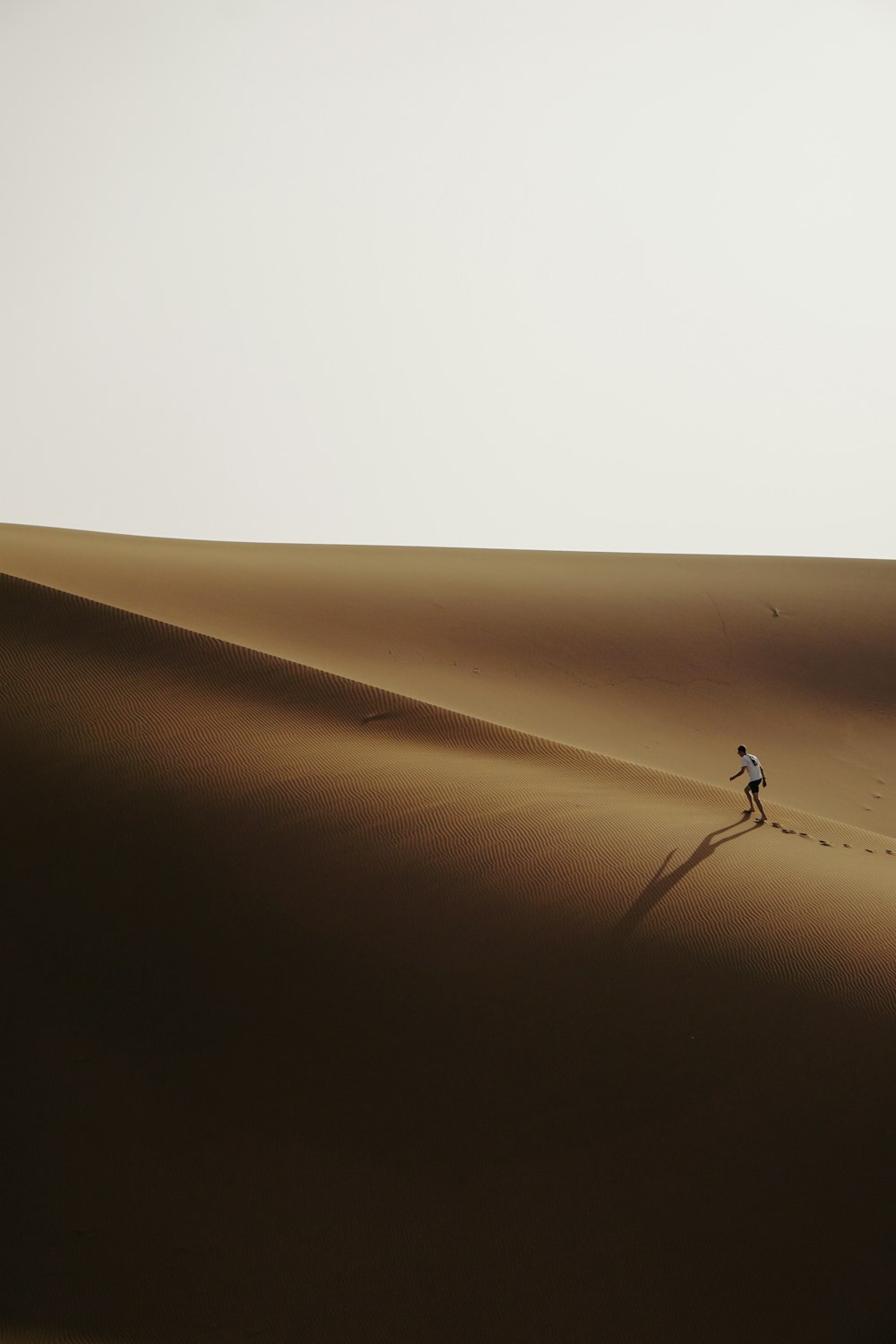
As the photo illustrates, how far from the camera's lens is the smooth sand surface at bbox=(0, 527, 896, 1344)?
14.4ft

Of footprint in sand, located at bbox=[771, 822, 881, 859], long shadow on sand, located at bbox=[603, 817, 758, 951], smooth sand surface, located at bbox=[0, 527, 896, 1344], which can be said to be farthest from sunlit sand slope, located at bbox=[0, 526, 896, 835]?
long shadow on sand, located at bbox=[603, 817, 758, 951]

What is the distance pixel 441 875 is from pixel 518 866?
18.3 inches

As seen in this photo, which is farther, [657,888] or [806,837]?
[806,837]

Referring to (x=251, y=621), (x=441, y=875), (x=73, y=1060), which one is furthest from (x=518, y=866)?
(x=251, y=621)

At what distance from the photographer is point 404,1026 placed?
5184mm

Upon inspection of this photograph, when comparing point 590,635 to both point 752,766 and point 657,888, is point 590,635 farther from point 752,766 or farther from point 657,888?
point 657,888

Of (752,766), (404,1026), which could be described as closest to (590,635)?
(752,766)

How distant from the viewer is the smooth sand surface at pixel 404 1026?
4391 millimetres

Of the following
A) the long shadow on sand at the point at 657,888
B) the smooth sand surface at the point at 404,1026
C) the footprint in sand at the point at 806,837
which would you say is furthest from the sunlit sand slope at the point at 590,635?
the long shadow on sand at the point at 657,888

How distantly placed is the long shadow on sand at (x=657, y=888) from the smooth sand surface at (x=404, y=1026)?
2cm

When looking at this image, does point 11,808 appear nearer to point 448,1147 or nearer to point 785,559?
point 448,1147

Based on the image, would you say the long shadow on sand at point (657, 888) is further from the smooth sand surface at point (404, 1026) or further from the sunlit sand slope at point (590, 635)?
the sunlit sand slope at point (590, 635)

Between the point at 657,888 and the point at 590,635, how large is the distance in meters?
7.10

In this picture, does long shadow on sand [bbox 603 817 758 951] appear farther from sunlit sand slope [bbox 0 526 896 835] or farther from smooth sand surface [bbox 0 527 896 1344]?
sunlit sand slope [bbox 0 526 896 835]
